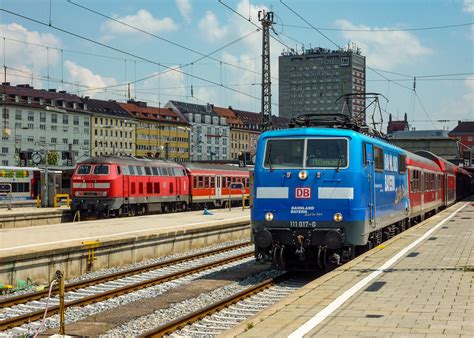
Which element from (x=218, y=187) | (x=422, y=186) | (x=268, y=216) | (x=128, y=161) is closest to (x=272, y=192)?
(x=268, y=216)

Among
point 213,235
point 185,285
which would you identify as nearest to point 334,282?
point 185,285

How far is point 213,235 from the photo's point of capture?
81.4ft

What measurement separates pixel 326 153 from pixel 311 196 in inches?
38.8

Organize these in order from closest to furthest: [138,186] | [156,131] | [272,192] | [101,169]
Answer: [272,192], [101,169], [138,186], [156,131]

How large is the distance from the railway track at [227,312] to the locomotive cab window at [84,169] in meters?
20.9

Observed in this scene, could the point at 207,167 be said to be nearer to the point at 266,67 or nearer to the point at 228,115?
the point at 266,67

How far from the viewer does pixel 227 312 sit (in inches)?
455

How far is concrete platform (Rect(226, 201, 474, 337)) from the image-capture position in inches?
321

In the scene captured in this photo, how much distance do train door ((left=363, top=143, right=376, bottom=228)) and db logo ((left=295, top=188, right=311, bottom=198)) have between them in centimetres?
147

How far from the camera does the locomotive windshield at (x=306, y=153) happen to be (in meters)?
14.1

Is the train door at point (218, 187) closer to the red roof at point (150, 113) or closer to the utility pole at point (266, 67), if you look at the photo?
the utility pole at point (266, 67)

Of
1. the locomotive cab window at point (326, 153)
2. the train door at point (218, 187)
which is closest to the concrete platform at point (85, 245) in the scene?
the locomotive cab window at point (326, 153)

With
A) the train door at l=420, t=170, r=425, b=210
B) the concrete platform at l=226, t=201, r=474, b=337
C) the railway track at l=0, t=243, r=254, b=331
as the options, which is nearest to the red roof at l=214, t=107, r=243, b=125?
the train door at l=420, t=170, r=425, b=210

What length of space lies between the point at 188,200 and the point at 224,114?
11784 centimetres
